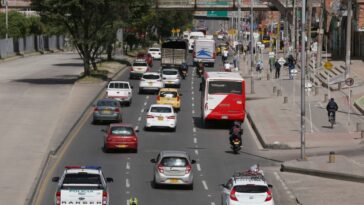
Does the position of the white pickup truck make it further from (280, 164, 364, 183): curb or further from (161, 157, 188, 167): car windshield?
(161, 157, 188, 167): car windshield

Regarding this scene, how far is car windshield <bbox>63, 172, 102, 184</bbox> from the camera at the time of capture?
92.9 feet

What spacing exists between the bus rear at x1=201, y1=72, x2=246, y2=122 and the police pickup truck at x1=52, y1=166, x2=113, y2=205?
24877 millimetres

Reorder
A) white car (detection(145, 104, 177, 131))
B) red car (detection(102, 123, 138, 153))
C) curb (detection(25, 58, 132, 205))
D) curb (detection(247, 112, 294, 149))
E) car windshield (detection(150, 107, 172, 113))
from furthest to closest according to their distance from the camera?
car windshield (detection(150, 107, 172, 113)) → white car (detection(145, 104, 177, 131)) → curb (detection(247, 112, 294, 149)) → red car (detection(102, 123, 138, 153)) → curb (detection(25, 58, 132, 205))

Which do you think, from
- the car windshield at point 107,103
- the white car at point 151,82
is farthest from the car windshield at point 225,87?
the white car at point 151,82

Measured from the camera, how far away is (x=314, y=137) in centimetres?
4844

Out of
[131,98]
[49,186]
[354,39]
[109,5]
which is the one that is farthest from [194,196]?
[354,39]

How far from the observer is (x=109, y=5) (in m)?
77.0

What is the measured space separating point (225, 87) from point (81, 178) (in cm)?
2574

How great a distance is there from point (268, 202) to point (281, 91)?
44093 mm

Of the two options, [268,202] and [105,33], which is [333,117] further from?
[105,33]

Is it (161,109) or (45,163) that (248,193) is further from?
(161,109)

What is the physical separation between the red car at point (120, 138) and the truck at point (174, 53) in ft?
161

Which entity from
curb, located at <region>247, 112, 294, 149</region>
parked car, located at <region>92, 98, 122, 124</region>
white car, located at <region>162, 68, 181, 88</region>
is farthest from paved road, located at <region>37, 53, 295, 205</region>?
white car, located at <region>162, 68, 181, 88</region>

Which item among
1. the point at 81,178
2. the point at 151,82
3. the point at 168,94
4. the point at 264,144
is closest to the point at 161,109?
the point at 264,144
